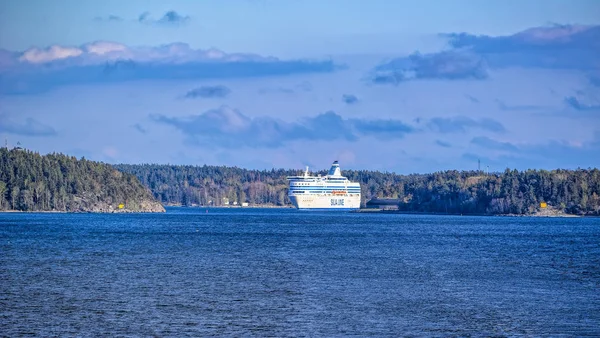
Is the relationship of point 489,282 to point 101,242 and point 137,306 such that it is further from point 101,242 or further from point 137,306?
point 101,242

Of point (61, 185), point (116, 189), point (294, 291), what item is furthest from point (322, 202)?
point (294, 291)

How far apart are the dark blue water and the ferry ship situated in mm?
127589

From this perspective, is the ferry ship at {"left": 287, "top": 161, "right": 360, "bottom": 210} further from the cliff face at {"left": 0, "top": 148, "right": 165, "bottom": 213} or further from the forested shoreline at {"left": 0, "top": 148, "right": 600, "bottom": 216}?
the cliff face at {"left": 0, "top": 148, "right": 165, "bottom": 213}

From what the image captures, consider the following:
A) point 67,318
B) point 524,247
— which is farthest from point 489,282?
point 524,247

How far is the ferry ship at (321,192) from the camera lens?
188250 mm

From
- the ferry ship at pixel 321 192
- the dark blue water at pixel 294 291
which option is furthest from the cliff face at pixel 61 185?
the dark blue water at pixel 294 291

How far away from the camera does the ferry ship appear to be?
18825cm

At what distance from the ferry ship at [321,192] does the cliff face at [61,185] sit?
37564mm

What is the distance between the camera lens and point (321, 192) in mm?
190250

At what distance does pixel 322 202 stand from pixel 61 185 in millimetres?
63565

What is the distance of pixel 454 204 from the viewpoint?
19462cm

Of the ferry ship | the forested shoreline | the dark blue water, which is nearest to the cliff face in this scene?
the forested shoreline

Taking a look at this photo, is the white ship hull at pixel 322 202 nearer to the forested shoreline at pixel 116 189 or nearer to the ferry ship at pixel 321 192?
the ferry ship at pixel 321 192

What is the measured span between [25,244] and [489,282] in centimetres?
3574
